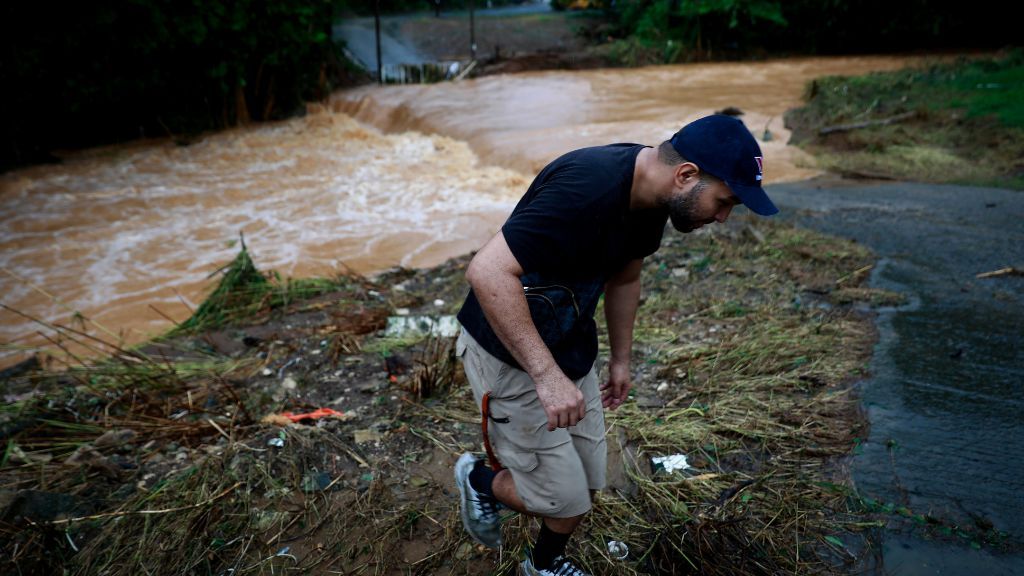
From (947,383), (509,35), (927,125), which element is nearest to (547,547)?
(947,383)

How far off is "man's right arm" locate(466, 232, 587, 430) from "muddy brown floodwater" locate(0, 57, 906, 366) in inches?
167

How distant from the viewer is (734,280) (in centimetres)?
483

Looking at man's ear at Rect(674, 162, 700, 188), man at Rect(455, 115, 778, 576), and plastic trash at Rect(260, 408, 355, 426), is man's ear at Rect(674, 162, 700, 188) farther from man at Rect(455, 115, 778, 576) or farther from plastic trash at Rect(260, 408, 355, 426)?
plastic trash at Rect(260, 408, 355, 426)

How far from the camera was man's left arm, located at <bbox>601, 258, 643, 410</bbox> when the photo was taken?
2332 mm

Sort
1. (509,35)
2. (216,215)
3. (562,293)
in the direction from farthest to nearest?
(509,35), (216,215), (562,293)

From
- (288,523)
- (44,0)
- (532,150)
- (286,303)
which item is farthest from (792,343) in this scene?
(44,0)

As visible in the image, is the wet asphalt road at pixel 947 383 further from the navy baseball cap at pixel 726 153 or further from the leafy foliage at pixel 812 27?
the leafy foliage at pixel 812 27

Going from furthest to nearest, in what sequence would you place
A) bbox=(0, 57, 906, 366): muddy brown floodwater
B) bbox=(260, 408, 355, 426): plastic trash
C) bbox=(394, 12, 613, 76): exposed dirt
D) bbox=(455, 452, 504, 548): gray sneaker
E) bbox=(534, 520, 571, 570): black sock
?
bbox=(394, 12, 613, 76): exposed dirt
bbox=(0, 57, 906, 366): muddy brown floodwater
bbox=(260, 408, 355, 426): plastic trash
bbox=(455, 452, 504, 548): gray sneaker
bbox=(534, 520, 571, 570): black sock

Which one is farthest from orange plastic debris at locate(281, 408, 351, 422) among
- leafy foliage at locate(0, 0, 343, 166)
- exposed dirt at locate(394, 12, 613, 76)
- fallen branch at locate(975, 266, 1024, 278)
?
exposed dirt at locate(394, 12, 613, 76)

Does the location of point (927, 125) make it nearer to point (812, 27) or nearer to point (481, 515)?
point (481, 515)

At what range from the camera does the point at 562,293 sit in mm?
1920

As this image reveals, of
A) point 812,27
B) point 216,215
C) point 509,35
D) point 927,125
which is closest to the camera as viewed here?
point 927,125

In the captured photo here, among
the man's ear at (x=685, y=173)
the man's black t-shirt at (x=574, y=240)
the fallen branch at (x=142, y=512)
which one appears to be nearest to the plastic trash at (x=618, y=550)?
the man's black t-shirt at (x=574, y=240)

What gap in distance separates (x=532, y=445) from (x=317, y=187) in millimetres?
9970
